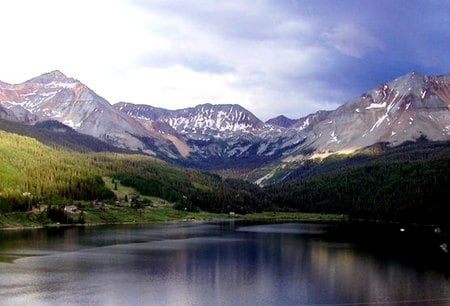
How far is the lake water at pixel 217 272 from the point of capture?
94.9 m

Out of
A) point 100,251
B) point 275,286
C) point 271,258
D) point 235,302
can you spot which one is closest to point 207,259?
point 271,258

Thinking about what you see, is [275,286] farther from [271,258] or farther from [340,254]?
[340,254]

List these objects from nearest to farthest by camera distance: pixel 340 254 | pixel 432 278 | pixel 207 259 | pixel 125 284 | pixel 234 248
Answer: pixel 125 284, pixel 432 278, pixel 207 259, pixel 340 254, pixel 234 248

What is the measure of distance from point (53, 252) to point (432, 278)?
89.6m

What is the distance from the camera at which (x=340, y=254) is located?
154 metres

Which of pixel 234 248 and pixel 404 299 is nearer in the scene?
pixel 404 299

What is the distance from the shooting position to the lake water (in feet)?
311

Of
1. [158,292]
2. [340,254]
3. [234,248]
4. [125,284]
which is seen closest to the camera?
[158,292]

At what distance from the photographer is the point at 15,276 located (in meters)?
111

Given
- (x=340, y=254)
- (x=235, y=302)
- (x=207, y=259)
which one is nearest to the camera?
(x=235, y=302)

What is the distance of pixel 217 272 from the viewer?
122 metres

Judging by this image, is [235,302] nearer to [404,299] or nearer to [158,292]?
[158,292]

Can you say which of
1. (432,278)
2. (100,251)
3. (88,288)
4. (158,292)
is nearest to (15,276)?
(88,288)

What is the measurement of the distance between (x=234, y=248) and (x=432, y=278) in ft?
209
